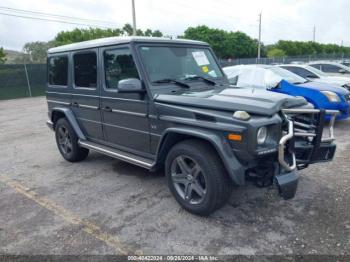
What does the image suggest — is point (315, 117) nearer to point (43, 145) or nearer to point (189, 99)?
point (189, 99)

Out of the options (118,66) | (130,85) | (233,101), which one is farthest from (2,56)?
(233,101)

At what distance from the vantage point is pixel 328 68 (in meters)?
15.9

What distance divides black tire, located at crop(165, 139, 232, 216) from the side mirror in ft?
2.71

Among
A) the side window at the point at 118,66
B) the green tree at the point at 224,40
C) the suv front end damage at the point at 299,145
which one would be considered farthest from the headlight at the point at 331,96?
the green tree at the point at 224,40

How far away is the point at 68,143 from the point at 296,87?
5.54 m

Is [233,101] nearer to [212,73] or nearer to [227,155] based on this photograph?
[227,155]

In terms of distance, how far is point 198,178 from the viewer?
3.53m

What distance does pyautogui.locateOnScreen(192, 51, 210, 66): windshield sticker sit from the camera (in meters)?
4.48

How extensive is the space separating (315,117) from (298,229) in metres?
1.25

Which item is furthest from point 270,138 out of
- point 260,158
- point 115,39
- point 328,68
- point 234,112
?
point 328,68

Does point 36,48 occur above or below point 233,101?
above

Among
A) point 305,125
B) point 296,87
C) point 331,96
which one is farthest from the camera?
point 296,87

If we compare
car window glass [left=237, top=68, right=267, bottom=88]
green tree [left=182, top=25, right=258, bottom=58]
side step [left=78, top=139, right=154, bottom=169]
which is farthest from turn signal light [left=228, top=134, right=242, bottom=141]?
green tree [left=182, top=25, right=258, bottom=58]

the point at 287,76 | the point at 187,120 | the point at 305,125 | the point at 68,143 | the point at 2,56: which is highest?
the point at 2,56
